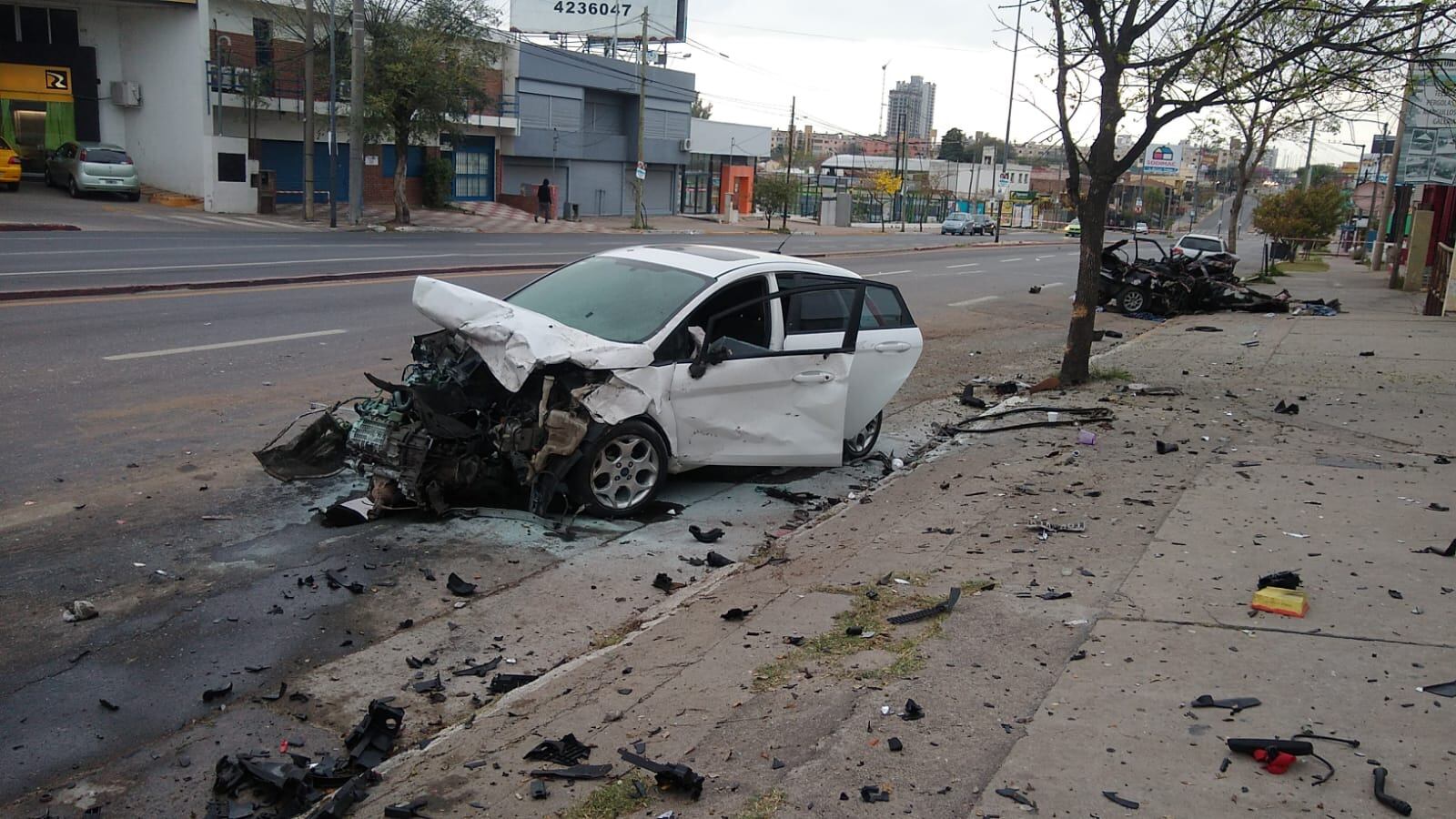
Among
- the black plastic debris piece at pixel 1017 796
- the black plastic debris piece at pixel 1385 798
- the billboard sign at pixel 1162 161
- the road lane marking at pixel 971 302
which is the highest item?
the billboard sign at pixel 1162 161

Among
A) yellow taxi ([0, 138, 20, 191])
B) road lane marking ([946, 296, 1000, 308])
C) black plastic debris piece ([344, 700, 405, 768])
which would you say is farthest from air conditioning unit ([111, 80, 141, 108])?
black plastic debris piece ([344, 700, 405, 768])

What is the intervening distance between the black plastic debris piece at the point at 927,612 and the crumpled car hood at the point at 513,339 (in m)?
2.47

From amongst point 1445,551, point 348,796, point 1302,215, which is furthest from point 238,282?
point 1302,215

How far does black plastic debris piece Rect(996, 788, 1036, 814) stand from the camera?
3.48 m

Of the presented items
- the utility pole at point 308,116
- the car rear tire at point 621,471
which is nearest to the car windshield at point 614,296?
the car rear tire at point 621,471

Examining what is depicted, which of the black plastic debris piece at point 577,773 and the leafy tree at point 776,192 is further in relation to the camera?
the leafy tree at point 776,192

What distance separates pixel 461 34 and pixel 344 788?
125 feet

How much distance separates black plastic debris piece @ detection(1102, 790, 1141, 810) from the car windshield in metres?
4.28

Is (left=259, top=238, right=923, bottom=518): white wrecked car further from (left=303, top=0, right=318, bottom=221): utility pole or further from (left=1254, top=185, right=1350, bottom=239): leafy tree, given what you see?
(left=1254, top=185, right=1350, bottom=239): leafy tree

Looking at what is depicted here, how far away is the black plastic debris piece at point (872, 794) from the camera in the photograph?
353 centimetres

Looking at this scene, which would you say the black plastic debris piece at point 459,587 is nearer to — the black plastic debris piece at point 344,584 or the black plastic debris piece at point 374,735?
the black plastic debris piece at point 344,584

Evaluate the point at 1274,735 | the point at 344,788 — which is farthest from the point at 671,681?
the point at 1274,735

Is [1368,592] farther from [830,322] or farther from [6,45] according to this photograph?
[6,45]

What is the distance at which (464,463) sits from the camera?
664 centimetres
